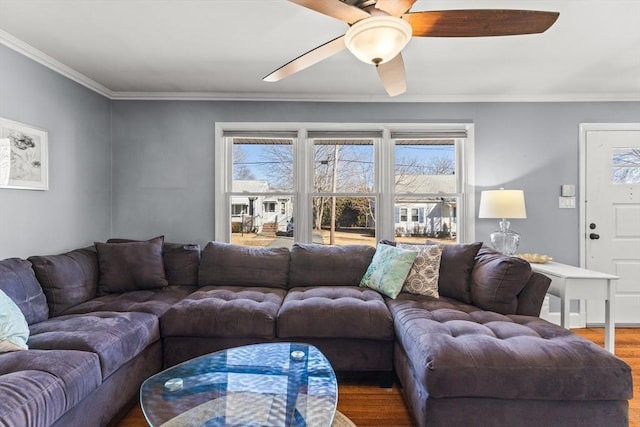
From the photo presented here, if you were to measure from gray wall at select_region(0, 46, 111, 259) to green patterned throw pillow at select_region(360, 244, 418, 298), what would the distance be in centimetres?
259

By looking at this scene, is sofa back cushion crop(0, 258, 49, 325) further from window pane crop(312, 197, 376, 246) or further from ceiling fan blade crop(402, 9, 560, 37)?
ceiling fan blade crop(402, 9, 560, 37)

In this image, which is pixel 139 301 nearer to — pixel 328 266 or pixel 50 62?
pixel 328 266

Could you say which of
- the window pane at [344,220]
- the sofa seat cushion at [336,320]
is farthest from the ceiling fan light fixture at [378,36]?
the window pane at [344,220]

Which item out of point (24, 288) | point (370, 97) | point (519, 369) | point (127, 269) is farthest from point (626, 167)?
point (24, 288)

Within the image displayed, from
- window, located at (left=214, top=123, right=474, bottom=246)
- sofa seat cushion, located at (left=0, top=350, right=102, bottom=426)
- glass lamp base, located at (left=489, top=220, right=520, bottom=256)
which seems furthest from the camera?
window, located at (left=214, top=123, right=474, bottom=246)

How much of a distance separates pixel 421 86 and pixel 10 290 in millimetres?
3502

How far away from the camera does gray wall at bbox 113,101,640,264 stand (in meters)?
3.42

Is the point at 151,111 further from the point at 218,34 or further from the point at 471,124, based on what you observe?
the point at 471,124

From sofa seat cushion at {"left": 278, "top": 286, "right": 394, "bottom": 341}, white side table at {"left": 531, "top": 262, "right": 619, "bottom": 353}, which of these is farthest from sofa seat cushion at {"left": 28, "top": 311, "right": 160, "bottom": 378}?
white side table at {"left": 531, "top": 262, "right": 619, "bottom": 353}

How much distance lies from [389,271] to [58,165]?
9.39ft

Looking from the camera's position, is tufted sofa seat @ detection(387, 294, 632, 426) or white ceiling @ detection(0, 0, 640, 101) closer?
tufted sofa seat @ detection(387, 294, 632, 426)

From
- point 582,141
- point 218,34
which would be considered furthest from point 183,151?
point 582,141

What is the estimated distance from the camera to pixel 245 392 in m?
1.45

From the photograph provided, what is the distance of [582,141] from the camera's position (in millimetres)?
3406
